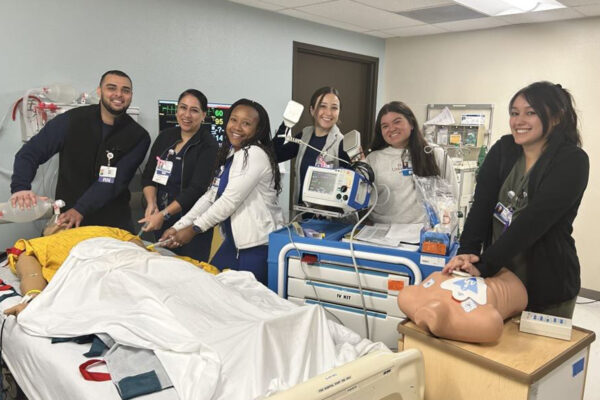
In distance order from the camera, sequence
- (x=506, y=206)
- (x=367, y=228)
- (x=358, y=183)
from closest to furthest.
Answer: (x=506, y=206), (x=358, y=183), (x=367, y=228)

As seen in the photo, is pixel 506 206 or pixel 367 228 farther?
pixel 367 228

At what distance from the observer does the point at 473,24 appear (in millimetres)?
4070

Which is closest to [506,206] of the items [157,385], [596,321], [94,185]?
[157,385]

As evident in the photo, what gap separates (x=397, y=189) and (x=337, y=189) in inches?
17.5

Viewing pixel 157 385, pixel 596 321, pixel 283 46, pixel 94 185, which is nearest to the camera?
pixel 157 385

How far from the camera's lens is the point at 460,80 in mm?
4461

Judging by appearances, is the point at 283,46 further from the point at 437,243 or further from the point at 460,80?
the point at 437,243

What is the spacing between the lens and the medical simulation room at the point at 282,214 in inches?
53.1

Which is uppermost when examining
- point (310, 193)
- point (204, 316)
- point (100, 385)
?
point (310, 193)

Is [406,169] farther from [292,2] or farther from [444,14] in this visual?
[444,14]

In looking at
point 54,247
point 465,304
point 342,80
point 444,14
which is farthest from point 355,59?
point 465,304

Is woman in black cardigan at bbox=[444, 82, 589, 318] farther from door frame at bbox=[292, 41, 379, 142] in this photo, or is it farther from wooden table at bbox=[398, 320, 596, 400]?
door frame at bbox=[292, 41, 379, 142]

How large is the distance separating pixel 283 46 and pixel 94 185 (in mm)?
2053

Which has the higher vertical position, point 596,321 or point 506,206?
point 506,206
